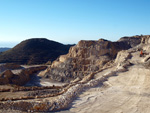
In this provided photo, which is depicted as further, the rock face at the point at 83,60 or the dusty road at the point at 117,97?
the rock face at the point at 83,60

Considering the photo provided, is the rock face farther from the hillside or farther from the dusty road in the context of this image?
the dusty road

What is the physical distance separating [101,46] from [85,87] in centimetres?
2428

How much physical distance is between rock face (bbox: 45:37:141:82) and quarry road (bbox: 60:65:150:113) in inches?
713

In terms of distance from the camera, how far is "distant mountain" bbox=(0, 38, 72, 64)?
5512cm

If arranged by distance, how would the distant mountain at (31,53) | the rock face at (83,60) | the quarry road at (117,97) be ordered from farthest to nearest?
the distant mountain at (31,53) → the rock face at (83,60) → the quarry road at (117,97)

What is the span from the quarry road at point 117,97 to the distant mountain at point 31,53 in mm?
45930

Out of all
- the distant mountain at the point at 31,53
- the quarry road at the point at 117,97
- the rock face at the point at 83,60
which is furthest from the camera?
the distant mountain at the point at 31,53

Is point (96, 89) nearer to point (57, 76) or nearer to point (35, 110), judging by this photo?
point (35, 110)

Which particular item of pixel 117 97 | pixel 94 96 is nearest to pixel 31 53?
pixel 94 96

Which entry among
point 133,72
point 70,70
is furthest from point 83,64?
point 133,72

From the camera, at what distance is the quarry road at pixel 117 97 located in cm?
662

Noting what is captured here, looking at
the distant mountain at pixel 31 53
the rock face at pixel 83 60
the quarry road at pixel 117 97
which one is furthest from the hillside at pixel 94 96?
the distant mountain at pixel 31 53

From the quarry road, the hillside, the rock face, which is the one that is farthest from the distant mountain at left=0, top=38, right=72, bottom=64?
the quarry road

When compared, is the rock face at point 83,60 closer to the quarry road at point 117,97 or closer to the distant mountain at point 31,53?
the quarry road at point 117,97
